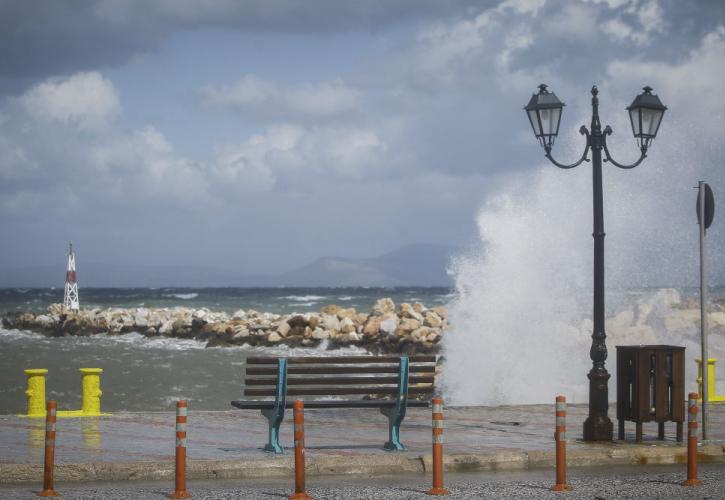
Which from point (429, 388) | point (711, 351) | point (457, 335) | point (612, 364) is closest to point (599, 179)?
point (429, 388)

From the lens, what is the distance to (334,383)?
12516 millimetres

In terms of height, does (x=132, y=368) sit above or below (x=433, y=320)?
below

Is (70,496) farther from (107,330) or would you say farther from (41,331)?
(41,331)

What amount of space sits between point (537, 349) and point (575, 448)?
624 inches

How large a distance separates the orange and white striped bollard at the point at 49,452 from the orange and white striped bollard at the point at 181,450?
1.01 meters

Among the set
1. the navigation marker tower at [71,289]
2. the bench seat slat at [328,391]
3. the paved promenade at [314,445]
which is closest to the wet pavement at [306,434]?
the paved promenade at [314,445]

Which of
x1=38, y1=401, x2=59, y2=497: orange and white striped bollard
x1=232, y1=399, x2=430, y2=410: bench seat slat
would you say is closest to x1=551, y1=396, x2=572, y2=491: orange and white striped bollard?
x1=232, y1=399, x2=430, y2=410: bench seat slat

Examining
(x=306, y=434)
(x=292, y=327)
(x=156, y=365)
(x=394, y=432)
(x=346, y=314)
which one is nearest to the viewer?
(x=394, y=432)

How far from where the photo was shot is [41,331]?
201ft

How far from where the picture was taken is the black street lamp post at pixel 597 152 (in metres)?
12.8

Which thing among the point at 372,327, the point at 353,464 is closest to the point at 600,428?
the point at 353,464

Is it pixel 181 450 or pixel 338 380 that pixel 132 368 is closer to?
pixel 338 380

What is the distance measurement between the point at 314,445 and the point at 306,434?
1.07 meters

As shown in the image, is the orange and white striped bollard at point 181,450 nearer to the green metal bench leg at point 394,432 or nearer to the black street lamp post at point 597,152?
the green metal bench leg at point 394,432
